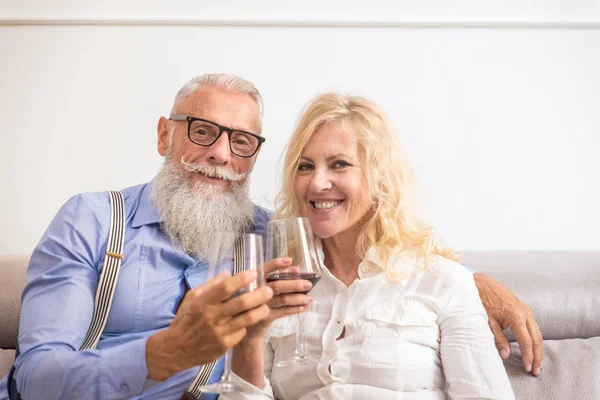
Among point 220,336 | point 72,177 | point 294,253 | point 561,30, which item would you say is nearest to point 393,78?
point 561,30

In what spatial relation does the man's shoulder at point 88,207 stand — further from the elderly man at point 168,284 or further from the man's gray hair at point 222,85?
the man's gray hair at point 222,85

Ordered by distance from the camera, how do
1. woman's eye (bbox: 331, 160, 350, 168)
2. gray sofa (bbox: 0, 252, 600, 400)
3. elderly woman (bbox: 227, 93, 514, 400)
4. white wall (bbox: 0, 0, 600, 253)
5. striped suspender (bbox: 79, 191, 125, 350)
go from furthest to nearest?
white wall (bbox: 0, 0, 600, 253)
gray sofa (bbox: 0, 252, 600, 400)
woman's eye (bbox: 331, 160, 350, 168)
striped suspender (bbox: 79, 191, 125, 350)
elderly woman (bbox: 227, 93, 514, 400)

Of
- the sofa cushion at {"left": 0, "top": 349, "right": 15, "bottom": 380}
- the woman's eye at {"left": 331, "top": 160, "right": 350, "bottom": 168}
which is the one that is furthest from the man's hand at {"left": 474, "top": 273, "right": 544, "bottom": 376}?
the sofa cushion at {"left": 0, "top": 349, "right": 15, "bottom": 380}

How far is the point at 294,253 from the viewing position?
1367mm

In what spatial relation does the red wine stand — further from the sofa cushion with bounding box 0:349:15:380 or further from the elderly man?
the sofa cushion with bounding box 0:349:15:380

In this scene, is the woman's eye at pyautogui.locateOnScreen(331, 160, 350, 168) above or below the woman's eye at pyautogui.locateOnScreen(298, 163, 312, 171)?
above

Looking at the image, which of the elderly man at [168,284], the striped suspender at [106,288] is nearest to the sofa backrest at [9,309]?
the elderly man at [168,284]

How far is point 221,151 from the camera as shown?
6.72ft

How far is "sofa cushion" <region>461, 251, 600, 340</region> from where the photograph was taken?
2.20 meters

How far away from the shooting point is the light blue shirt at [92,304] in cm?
151

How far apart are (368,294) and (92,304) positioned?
2.55 feet

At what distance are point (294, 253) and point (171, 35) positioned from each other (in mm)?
1752

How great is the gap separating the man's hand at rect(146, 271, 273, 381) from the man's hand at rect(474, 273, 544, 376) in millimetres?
929

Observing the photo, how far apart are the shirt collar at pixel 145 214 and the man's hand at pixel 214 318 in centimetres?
70
